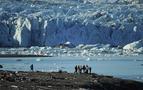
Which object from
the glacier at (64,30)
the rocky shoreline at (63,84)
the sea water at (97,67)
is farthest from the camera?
the glacier at (64,30)

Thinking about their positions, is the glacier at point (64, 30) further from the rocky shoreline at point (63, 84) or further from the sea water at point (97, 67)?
the rocky shoreline at point (63, 84)

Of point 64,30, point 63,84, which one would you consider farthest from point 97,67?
point 64,30

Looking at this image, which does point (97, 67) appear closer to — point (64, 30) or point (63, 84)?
point (63, 84)

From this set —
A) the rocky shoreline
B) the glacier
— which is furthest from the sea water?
the glacier

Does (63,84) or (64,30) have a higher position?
(64,30)

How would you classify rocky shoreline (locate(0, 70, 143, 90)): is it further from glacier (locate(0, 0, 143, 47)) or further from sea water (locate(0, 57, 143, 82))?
glacier (locate(0, 0, 143, 47))

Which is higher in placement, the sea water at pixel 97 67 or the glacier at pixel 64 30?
the glacier at pixel 64 30

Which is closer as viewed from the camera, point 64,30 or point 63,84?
point 63,84

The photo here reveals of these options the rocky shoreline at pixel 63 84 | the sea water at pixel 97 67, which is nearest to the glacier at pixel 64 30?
the sea water at pixel 97 67

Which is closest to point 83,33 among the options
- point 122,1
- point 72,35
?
point 72,35

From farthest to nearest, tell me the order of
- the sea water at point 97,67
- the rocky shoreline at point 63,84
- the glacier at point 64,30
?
1. the glacier at point 64,30
2. the sea water at point 97,67
3. the rocky shoreline at point 63,84

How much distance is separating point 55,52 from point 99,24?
8349mm

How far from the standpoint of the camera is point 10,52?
191 ft

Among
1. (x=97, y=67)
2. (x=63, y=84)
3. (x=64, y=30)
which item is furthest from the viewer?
(x=64, y=30)
